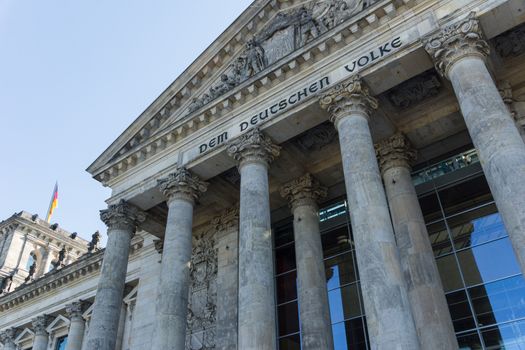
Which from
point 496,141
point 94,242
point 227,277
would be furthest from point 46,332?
point 496,141

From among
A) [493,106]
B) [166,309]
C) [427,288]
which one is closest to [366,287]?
[427,288]

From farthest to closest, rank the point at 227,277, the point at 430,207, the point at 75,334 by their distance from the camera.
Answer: the point at 75,334, the point at 227,277, the point at 430,207

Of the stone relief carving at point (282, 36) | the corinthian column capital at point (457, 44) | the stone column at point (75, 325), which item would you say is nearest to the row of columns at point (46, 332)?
the stone column at point (75, 325)

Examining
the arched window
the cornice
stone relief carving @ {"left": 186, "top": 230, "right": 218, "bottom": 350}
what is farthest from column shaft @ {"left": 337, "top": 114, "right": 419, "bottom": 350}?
the arched window

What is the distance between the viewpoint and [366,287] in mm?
12633

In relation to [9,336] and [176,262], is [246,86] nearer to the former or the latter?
[176,262]

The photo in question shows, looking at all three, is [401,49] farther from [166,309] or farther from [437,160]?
[166,309]

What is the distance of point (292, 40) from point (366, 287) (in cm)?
1061

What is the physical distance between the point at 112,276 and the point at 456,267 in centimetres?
1276

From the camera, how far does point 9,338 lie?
3444cm

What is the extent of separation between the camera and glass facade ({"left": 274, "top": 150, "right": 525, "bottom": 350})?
15.2 m

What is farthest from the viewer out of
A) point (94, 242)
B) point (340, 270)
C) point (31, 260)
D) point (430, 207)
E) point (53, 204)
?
point (53, 204)

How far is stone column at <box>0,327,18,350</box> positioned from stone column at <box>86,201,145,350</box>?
1857 centimetres

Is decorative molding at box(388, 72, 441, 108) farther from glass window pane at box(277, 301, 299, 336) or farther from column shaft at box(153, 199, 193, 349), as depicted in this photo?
column shaft at box(153, 199, 193, 349)
